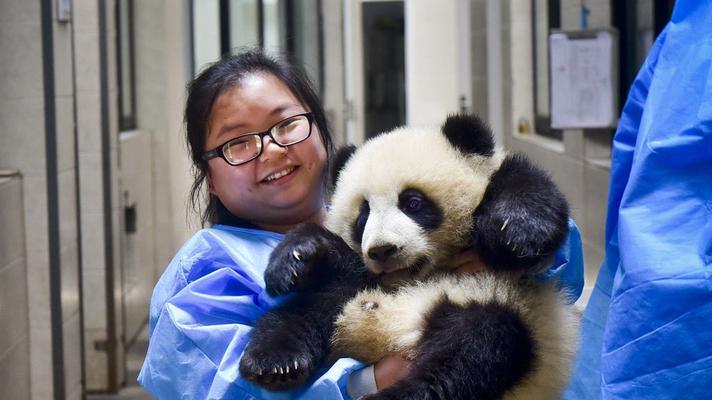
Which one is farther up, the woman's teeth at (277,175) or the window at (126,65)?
the window at (126,65)

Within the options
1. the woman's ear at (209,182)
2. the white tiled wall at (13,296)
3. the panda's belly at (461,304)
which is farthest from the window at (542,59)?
the panda's belly at (461,304)

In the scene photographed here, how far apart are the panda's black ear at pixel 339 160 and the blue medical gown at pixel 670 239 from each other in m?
0.43

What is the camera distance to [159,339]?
137 cm

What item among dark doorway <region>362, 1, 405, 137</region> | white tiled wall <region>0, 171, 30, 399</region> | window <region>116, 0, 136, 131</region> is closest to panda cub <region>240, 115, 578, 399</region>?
white tiled wall <region>0, 171, 30, 399</region>

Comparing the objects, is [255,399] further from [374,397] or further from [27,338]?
[27,338]

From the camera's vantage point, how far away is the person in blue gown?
1324 millimetres

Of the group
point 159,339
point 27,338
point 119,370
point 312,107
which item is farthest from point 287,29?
point 159,339

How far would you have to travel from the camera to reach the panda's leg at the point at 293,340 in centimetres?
126

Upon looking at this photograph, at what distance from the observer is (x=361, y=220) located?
1385 millimetres

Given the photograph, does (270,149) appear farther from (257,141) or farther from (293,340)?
(293,340)

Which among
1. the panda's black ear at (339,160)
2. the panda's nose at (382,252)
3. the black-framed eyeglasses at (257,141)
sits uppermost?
the black-framed eyeglasses at (257,141)

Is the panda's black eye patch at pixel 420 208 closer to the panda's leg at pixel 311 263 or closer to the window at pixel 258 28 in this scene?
the panda's leg at pixel 311 263

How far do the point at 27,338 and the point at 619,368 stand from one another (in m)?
2.21

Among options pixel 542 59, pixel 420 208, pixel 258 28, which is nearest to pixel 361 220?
pixel 420 208
